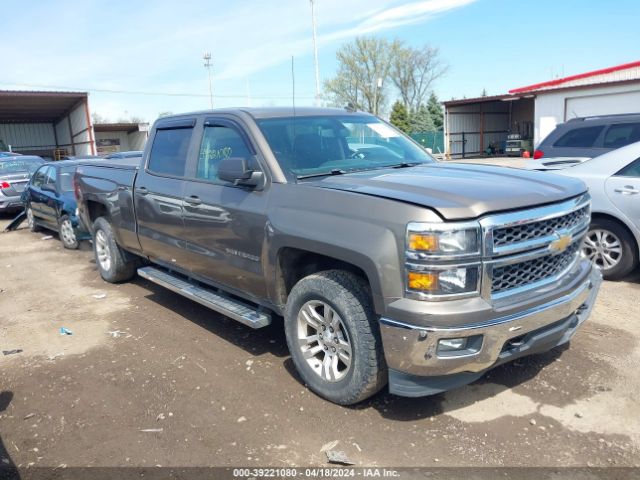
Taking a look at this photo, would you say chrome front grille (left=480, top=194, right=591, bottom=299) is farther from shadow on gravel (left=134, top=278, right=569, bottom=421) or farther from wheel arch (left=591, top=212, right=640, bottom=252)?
wheel arch (left=591, top=212, right=640, bottom=252)

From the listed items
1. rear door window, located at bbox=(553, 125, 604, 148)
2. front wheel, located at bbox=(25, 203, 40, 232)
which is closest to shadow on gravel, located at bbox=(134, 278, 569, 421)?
rear door window, located at bbox=(553, 125, 604, 148)

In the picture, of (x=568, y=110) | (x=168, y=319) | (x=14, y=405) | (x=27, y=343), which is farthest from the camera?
(x=568, y=110)

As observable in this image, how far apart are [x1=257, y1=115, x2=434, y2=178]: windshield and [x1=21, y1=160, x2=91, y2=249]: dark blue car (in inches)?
234

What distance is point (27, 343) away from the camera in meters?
5.18

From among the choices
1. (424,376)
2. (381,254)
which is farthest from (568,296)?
(381,254)

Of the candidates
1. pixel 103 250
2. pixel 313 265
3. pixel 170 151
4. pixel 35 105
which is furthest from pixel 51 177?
pixel 35 105

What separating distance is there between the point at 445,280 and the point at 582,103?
26.0 meters

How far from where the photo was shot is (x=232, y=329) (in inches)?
207

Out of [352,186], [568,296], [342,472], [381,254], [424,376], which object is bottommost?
[342,472]

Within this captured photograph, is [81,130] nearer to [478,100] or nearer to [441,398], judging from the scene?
[478,100]

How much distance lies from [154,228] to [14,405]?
6.83ft

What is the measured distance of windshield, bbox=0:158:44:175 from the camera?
14.2 m

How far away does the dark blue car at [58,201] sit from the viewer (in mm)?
9523

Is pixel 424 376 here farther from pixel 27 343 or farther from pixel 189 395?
pixel 27 343
